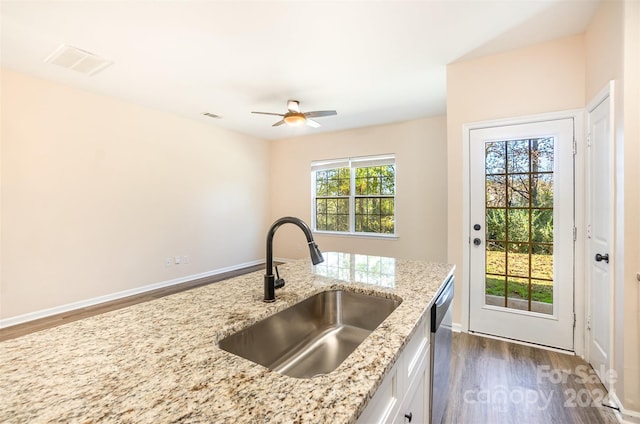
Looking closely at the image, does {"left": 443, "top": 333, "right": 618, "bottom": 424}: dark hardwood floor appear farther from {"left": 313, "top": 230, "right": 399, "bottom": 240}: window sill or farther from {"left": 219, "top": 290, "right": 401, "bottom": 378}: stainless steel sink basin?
{"left": 313, "top": 230, "right": 399, "bottom": 240}: window sill

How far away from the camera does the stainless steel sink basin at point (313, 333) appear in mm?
1041

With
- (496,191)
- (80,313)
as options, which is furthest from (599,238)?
(80,313)

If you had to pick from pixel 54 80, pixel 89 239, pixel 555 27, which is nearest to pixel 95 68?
pixel 54 80

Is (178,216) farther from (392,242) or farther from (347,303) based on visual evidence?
(347,303)

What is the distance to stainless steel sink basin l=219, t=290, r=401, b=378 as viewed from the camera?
1.04m

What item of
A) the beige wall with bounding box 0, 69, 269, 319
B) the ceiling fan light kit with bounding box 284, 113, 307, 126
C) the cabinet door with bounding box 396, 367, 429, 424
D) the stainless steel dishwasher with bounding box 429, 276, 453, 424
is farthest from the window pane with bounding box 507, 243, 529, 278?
the beige wall with bounding box 0, 69, 269, 319

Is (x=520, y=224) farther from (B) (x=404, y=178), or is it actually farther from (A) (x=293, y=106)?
(A) (x=293, y=106)

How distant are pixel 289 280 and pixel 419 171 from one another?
3.87 meters

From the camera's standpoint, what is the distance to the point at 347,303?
4.51 ft

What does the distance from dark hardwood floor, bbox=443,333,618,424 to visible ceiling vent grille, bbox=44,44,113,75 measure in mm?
4254

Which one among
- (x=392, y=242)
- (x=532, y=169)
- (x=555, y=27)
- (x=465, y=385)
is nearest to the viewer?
(x=465, y=385)

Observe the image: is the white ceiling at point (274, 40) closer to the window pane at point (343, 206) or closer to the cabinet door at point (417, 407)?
the window pane at point (343, 206)

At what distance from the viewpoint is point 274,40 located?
8.27 feet

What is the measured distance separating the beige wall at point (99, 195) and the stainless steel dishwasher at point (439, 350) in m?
4.16
